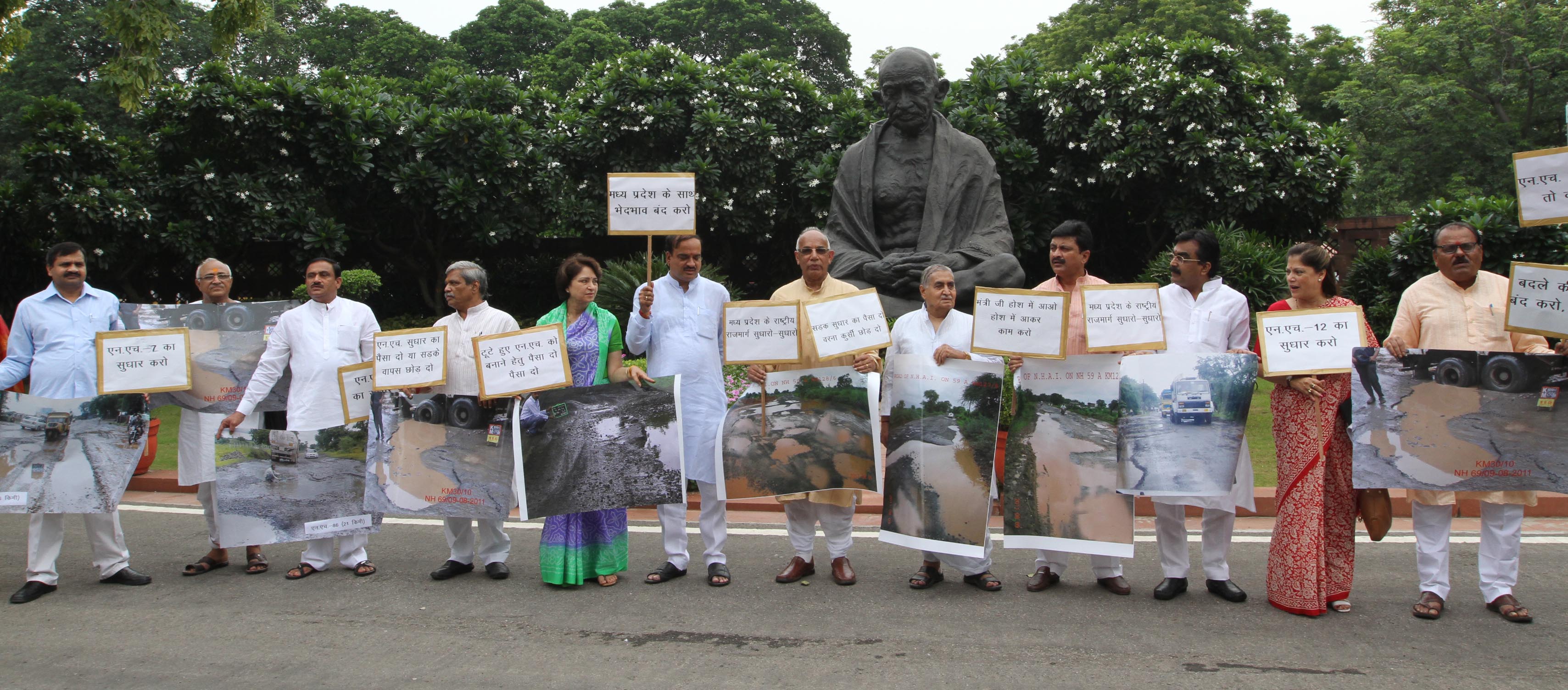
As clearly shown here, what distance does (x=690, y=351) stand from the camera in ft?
17.9

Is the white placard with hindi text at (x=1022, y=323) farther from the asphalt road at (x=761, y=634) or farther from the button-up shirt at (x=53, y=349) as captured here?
the button-up shirt at (x=53, y=349)

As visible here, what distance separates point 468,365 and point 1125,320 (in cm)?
298

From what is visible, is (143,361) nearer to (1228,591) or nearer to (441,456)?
(441,456)

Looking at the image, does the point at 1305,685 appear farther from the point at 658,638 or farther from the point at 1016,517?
the point at 658,638

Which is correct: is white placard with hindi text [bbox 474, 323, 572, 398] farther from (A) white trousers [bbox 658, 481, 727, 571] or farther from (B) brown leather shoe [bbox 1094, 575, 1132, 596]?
(B) brown leather shoe [bbox 1094, 575, 1132, 596]

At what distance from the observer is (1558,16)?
19.6 meters

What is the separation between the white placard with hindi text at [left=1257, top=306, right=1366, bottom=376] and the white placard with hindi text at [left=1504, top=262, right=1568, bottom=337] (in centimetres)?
56

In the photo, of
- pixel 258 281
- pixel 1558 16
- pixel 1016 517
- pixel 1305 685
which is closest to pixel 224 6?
pixel 258 281

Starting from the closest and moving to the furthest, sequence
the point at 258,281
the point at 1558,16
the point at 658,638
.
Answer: the point at 658,638 < the point at 258,281 < the point at 1558,16

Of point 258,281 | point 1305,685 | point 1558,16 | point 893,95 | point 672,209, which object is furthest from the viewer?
point 1558,16

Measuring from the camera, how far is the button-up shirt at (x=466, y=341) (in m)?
5.27

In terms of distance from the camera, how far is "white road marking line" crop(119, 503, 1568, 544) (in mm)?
5992

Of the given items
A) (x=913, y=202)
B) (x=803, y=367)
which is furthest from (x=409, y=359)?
(x=913, y=202)

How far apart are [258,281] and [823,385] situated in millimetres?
12420
